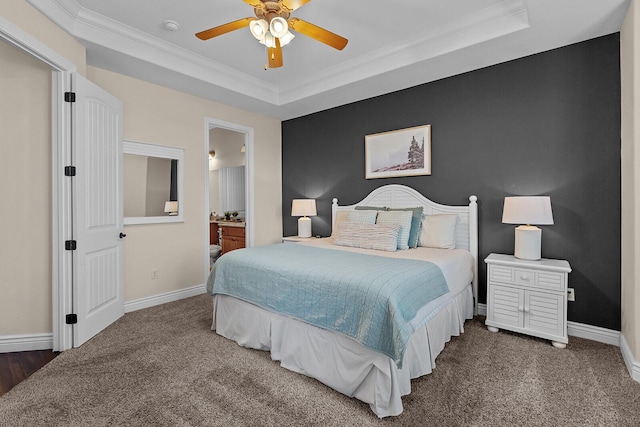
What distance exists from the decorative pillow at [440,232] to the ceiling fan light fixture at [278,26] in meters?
2.34

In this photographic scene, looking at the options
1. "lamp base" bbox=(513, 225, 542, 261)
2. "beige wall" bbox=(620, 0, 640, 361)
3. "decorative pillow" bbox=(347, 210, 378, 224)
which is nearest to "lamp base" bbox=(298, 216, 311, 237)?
"decorative pillow" bbox=(347, 210, 378, 224)

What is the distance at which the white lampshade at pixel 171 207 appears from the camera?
395 centimetres

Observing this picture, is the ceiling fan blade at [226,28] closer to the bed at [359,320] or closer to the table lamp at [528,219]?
the bed at [359,320]

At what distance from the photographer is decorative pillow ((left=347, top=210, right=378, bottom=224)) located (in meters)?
3.71

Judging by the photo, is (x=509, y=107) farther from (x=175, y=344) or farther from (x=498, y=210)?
(x=175, y=344)

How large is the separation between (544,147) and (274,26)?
266 cm

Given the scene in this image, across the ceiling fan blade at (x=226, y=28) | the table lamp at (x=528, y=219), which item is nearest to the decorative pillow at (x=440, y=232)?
the table lamp at (x=528, y=219)

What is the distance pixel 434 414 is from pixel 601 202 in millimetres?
2354

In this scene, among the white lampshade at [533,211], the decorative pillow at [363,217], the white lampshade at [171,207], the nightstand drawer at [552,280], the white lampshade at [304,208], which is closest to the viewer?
the nightstand drawer at [552,280]

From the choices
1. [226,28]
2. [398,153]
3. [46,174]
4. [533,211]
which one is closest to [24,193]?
[46,174]

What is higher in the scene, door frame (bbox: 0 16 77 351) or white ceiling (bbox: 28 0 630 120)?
white ceiling (bbox: 28 0 630 120)

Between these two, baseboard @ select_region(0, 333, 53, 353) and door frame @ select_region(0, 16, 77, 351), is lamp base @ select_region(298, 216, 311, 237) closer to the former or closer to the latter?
door frame @ select_region(0, 16, 77, 351)

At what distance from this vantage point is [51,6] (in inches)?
96.7

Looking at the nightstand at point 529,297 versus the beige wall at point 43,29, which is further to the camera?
the nightstand at point 529,297
